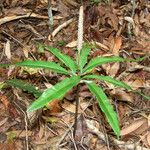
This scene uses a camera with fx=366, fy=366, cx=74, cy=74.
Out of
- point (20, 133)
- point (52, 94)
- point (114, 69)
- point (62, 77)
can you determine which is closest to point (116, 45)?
point (114, 69)

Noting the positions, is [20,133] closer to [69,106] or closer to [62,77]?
A: [69,106]

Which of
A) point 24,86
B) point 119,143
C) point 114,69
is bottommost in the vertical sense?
point 119,143

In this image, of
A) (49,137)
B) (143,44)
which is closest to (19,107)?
(49,137)

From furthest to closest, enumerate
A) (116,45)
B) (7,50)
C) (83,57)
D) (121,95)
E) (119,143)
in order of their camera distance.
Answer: (116,45)
(7,50)
(121,95)
(119,143)
(83,57)

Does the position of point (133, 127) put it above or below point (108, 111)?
below

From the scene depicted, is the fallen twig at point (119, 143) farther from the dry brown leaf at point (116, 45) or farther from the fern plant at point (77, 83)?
the dry brown leaf at point (116, 45)

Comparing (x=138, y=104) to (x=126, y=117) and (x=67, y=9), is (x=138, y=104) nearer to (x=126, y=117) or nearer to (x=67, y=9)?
(x=126, y=117)

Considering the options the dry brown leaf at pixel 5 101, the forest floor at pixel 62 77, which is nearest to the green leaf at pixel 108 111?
the forest floor at pixel 62 77
